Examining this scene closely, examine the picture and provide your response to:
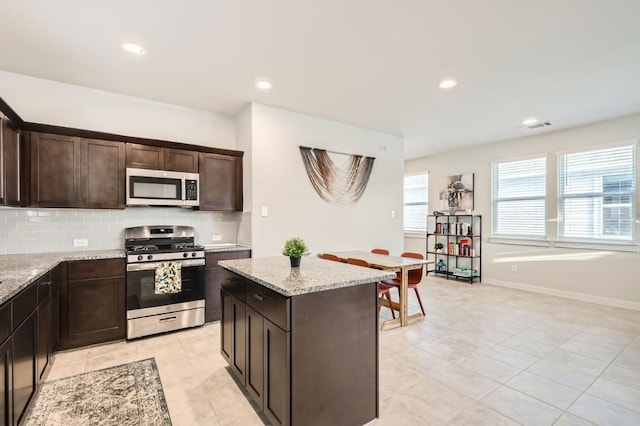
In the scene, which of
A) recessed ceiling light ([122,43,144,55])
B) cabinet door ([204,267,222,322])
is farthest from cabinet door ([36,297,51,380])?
recessed ceiling light ([122,43,144,55])

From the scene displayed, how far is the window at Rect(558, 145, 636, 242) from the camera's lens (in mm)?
4500

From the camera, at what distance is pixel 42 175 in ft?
10.0

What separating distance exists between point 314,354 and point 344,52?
2422mm

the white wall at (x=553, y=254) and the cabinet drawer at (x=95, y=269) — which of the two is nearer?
the cabinet drawer at (x=95, y=269)

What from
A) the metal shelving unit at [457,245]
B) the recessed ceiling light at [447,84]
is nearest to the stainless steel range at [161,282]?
the recessed ceiling light at [447,84]

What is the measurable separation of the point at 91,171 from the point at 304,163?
7.96 feet

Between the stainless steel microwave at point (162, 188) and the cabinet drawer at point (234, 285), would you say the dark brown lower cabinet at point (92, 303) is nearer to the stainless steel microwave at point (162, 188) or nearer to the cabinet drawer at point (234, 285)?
the stainless steel microwave at point (162, 188)

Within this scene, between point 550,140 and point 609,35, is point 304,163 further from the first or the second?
point 550,140

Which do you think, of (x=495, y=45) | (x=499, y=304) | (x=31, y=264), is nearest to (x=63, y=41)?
(x=31, y=264)

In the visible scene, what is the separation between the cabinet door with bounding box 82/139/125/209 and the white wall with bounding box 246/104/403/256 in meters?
1.41

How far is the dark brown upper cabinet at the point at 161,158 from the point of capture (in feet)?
11.5

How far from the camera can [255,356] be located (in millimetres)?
2029

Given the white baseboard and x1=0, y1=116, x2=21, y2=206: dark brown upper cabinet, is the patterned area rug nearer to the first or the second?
x1=0, y1=116, x2=21, y2=206: dark brown upper cabinet

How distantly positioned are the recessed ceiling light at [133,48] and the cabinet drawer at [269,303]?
7.23 ft
